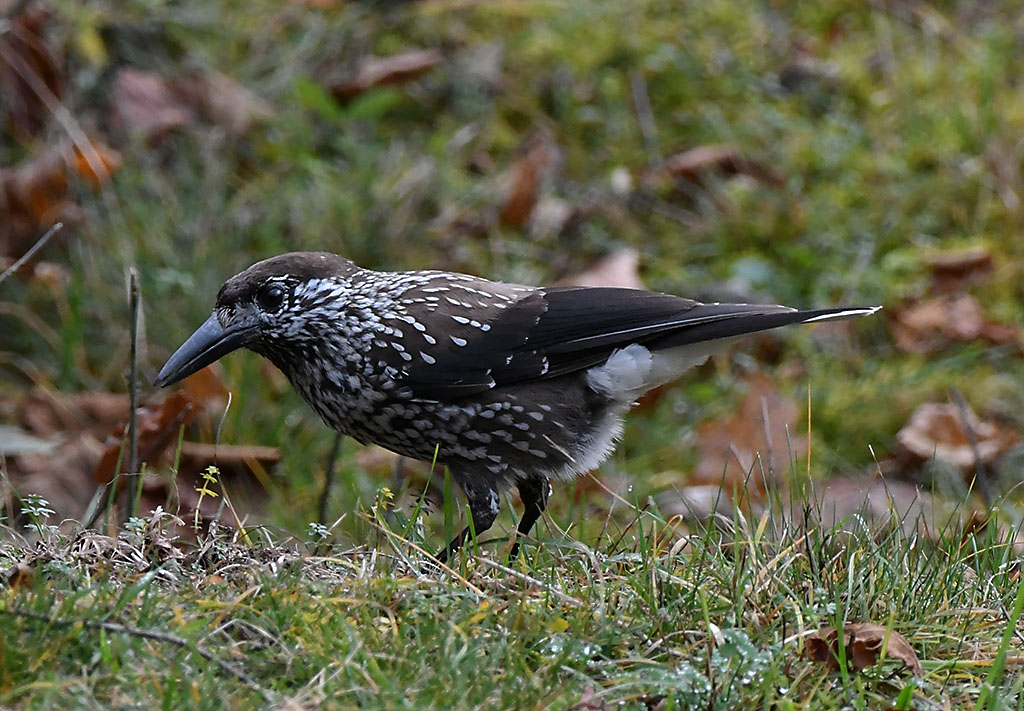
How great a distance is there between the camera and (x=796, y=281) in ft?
21.6

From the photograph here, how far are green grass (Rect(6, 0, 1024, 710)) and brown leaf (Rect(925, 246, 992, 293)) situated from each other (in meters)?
0.08

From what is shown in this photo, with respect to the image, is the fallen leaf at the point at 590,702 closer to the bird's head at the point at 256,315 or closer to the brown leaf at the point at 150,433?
the bird's head at the point at 256,315

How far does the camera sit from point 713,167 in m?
7.18

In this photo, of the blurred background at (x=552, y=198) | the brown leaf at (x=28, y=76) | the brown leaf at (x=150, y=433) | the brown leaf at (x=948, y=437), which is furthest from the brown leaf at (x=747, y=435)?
the brown leaf at (x=28, y=76)

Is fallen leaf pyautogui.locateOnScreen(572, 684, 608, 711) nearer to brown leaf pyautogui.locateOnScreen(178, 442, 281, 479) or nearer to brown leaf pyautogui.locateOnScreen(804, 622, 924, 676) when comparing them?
brown leaf pyautogui.locateOnScreen(804, 622, 924, 676)

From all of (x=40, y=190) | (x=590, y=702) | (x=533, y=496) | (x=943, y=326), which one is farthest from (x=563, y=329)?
(x=40, y=190)

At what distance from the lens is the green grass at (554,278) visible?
2.89 m

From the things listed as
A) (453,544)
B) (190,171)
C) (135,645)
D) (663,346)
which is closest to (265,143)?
(190,171)

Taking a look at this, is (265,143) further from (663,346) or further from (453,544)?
(453,544)

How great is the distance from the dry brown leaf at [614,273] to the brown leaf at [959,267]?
4.62 feet

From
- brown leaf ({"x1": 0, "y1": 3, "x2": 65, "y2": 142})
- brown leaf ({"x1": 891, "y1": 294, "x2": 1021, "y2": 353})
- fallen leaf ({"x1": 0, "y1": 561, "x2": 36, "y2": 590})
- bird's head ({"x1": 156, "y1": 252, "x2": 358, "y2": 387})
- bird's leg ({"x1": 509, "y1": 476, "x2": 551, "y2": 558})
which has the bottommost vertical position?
brown leaf ({"x1": 891, "y1": 294, "x2": 1021, "y2": 353})

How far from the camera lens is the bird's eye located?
434cm

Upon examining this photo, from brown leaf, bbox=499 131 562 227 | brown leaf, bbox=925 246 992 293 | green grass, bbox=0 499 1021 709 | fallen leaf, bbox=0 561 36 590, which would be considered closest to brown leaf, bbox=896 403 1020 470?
brown leaf, bbox=925 246 992 293

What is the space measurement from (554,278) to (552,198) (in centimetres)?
61
